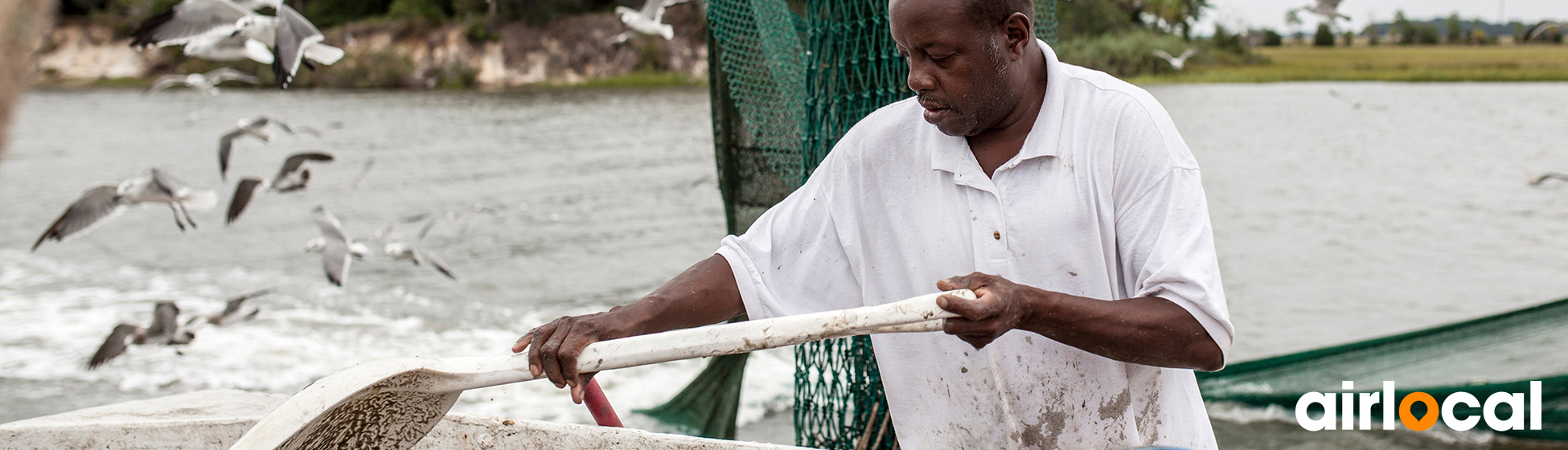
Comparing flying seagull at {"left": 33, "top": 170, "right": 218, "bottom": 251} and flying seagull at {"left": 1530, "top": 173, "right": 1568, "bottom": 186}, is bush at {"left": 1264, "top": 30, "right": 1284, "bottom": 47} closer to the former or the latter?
flying seagull at {"left": 1530, "top": 173, "right": 1568, "bottom": 186}

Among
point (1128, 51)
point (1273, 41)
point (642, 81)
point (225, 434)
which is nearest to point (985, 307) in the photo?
point (225, 434)

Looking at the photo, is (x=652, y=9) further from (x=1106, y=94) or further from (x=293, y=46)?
(x=1106, y=94)

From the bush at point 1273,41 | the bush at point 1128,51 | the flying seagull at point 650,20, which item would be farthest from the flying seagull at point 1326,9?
the bush at point 1273,41

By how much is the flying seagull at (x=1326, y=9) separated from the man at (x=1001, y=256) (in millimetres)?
9421

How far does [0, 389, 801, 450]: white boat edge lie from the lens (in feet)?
7.09

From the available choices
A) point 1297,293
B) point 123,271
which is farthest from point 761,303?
point 123,271

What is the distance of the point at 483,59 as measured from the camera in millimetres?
40469

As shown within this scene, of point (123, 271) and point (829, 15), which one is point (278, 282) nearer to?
point (123, 271)

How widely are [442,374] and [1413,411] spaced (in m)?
3.76

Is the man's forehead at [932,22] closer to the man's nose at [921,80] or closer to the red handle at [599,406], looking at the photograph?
the man's nose at [921,80]

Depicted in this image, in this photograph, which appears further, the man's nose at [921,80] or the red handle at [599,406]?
the red handle at [599,406]

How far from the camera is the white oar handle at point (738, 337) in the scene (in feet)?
4.78

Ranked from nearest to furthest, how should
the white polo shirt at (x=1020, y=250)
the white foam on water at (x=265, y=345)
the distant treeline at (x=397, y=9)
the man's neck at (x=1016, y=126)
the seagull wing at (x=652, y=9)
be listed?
the white polo shirt at (x=1020, y=250), the man's neck at (x=1016, y=126), the white foam on water at (x=265, y=345), the seagull wing at (x=652, y=9), the distant treeline at (x=397, y=9)

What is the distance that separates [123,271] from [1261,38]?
98.0 ft
